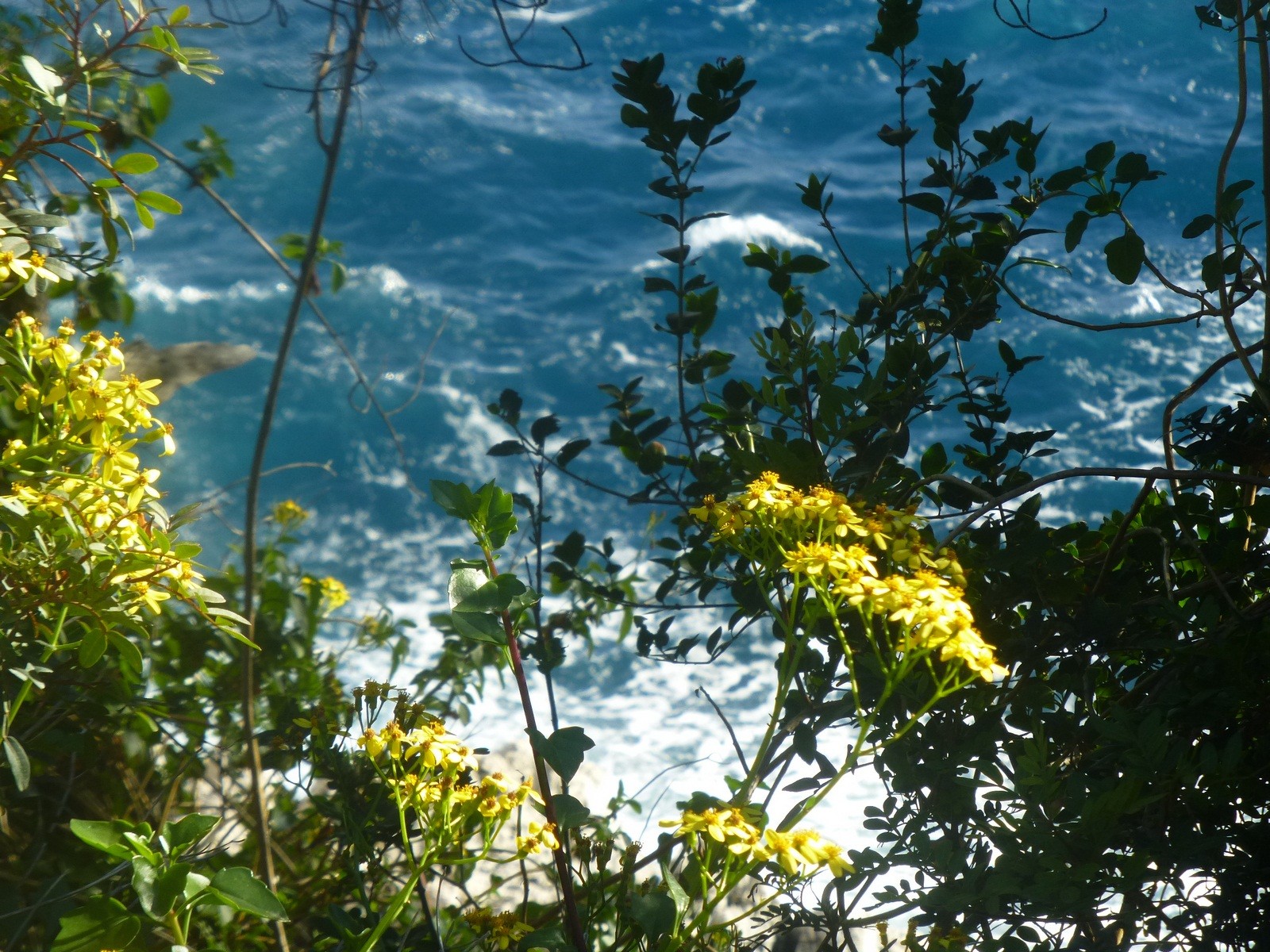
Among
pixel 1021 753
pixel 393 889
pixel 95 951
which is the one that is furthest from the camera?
pixel 393 889

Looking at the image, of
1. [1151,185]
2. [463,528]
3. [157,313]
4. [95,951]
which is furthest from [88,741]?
[1151,185]

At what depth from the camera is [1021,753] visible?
103cm

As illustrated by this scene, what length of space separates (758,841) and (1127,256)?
2.41 ft

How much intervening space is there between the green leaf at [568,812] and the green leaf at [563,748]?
2 cm

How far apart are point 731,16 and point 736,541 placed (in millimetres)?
8199

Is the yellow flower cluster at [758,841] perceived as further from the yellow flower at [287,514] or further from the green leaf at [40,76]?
the yellow flower at [287,514]

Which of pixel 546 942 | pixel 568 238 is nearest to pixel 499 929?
pixel 546 942

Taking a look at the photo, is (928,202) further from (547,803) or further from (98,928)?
(98,928)

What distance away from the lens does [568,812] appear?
87 centimetres

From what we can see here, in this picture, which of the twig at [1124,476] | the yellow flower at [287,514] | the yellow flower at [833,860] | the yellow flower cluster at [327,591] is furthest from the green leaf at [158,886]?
the yellow flower at [287,514]

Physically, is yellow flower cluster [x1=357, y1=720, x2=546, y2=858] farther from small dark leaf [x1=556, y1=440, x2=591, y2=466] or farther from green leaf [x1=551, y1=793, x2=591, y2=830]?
small dark leaf [x1=556, y1=440, x2=591, y2=466]

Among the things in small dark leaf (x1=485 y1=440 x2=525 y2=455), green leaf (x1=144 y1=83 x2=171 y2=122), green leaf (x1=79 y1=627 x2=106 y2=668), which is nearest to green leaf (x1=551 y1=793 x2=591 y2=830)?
green leaf (x1=79 y1=627 x2=106 y2=668)

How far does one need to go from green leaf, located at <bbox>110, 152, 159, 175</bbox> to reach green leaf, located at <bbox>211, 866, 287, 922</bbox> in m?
0.62

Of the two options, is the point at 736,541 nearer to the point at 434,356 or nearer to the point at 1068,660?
the point at 1068,660
